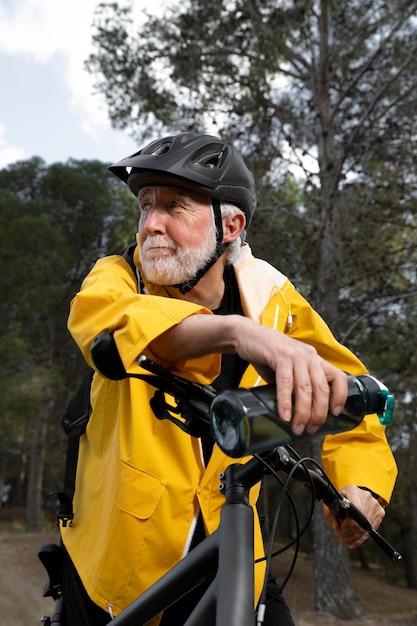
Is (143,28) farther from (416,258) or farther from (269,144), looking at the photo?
(416,258)

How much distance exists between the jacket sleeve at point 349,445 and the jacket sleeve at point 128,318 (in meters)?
0.64

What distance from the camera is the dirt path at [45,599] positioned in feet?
37.0

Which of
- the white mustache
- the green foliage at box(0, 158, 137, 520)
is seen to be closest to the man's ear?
the white mustache

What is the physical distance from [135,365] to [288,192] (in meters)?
12.5

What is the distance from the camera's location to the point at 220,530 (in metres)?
1.34

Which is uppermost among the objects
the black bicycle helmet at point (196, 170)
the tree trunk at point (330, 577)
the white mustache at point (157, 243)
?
the black bicycle helmet at point (196, 170)

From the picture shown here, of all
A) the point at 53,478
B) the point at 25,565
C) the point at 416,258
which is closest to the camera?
the point at 416,258

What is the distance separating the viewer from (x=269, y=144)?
39.6ft

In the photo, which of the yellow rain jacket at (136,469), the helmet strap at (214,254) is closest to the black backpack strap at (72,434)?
the yellow rain jacket at (136,469)

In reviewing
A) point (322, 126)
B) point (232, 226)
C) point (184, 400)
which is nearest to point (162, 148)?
point (232, 226)

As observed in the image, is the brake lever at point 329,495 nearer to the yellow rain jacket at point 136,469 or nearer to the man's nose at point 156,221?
the yellow rain jacket at point 136,469

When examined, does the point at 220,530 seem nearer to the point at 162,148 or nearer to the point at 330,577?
the point at 162,148

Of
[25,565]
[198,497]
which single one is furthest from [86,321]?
[25,565]

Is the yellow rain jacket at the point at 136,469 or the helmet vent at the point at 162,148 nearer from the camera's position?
the yellow rain jacket at the point at 136,469
